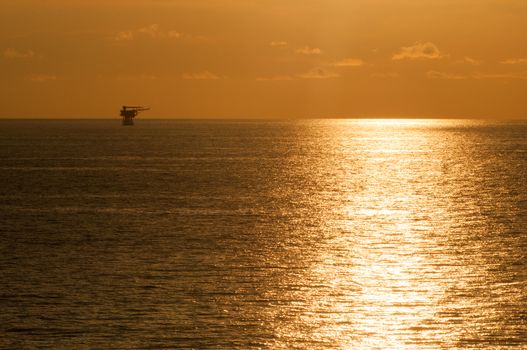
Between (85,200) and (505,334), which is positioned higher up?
(85,200)

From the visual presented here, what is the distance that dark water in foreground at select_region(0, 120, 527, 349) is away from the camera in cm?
3816

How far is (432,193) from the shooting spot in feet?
340

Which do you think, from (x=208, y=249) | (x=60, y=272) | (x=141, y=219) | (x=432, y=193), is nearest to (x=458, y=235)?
(x=208, y=249)

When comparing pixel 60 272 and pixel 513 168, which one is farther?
pixel 513 168

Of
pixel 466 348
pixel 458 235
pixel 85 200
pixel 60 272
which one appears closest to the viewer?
pixel 466 348

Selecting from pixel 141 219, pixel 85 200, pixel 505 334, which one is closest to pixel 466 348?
pixel 505 334

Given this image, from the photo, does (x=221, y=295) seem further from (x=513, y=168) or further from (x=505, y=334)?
(x=513, y=168)

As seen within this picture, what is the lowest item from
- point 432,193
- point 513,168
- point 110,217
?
point 110,217

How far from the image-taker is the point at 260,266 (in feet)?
172

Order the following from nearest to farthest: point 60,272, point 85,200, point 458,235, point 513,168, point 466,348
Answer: point 466,348, point 60,272, point 458,235, point 85,200, point 513,168

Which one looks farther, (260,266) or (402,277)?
(260,266)

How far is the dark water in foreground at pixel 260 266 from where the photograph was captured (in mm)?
38156

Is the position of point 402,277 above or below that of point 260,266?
above

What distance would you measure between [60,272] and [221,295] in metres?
10.8
